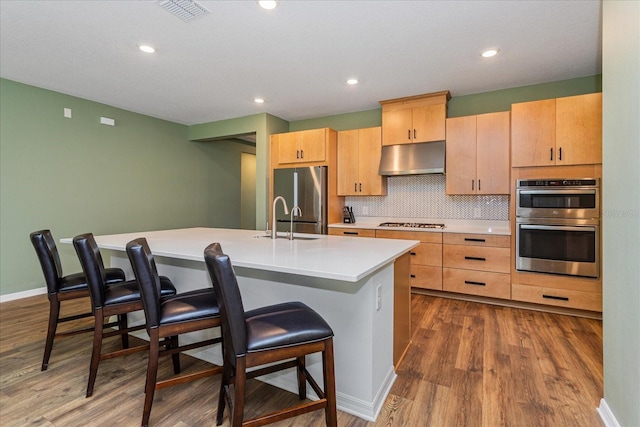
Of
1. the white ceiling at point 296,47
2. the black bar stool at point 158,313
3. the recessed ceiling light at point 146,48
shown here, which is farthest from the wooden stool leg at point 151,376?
the recessed ceiling light at point 146,48

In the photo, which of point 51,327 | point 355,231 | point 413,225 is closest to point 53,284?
point 51,327

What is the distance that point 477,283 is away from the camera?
11.6 feet

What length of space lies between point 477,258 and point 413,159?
144cm

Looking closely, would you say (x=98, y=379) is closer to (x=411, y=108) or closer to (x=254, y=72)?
(x=254, y=72)

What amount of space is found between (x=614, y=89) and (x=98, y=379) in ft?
11.3

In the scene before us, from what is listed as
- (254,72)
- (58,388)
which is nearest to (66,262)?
(58,388)

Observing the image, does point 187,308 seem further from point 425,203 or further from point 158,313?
point 425,203

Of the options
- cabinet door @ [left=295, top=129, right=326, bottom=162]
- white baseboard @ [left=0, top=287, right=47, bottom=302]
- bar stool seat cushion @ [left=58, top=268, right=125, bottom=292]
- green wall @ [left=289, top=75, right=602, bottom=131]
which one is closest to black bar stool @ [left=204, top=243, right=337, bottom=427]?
bar stool seat cushion @ [left=58, top=268, right=125, bottom=292]

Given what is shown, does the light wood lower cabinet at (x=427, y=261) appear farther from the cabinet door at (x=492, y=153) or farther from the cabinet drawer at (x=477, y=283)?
the cabinet door at (x=492, y=153)

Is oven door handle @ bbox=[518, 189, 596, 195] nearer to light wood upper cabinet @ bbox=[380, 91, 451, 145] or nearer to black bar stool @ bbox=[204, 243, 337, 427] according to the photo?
light wood upper cabinet @ bbox=[380, 91, 451, 145]

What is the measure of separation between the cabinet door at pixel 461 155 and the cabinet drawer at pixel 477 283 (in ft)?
3.22

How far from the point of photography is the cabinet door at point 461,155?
375cm

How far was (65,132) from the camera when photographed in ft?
13.3

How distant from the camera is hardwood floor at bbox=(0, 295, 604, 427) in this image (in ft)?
5.50
